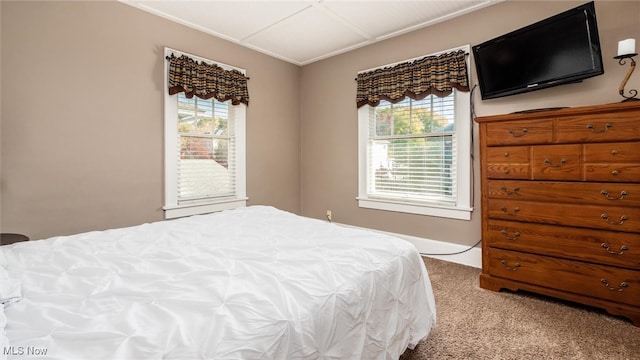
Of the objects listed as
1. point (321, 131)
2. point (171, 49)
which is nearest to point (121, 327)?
point (171, 49)

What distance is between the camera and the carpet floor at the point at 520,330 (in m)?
1.66

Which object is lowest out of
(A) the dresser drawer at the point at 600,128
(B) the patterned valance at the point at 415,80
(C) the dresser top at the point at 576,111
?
(A) the dresser drawer at the point at 600,128

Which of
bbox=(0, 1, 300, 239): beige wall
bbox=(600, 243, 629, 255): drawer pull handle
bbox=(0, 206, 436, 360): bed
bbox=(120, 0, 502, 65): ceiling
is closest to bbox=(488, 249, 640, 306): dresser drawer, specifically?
bbox=(600, 243, 629, 255): drawer pull handle

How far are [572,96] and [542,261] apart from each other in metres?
1.42

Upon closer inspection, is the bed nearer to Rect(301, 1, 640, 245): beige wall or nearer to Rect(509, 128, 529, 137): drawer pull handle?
Rect(509, 128, 529, 137): drawer pull handle

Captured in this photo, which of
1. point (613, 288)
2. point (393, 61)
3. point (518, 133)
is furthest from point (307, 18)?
point (613, 288)

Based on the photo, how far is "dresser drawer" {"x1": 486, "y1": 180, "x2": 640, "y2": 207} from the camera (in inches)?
73.7

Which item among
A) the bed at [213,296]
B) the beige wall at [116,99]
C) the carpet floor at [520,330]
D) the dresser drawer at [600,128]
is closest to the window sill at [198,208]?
the beige wall at [116,99]

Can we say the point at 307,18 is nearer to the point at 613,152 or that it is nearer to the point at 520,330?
the point at 613,152

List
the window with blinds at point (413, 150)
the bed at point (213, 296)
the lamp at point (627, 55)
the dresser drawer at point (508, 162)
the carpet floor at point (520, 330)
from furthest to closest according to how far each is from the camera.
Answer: the window with blinds at point (413, 150)
the dresser drawer at point (508, 162)
the lamp at point (627, 55)
the carpet floor at point (520, 330)
the bed at point (213, 296)

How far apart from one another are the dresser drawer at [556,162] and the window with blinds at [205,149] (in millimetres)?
3126

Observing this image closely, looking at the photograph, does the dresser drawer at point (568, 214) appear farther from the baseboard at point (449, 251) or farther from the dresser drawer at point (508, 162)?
the baseboard at point (449, 251)

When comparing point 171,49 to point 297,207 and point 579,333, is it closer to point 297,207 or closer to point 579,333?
point 297,207

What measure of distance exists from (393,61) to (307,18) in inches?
45.8
